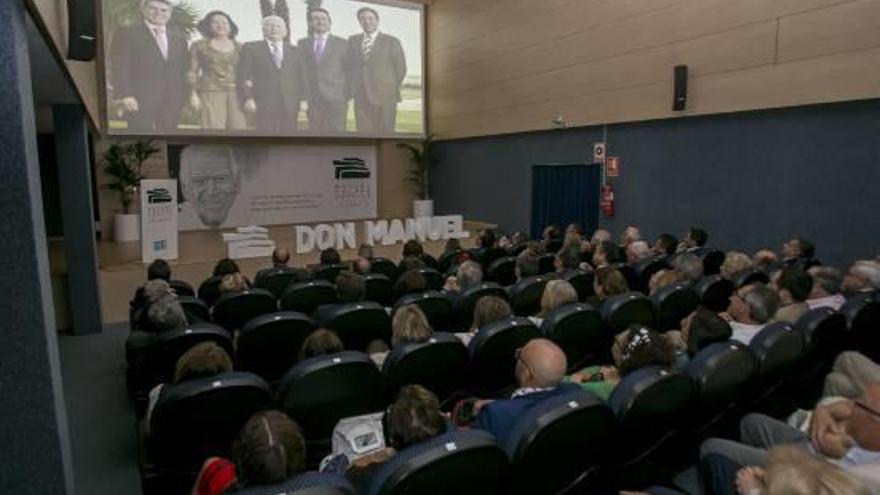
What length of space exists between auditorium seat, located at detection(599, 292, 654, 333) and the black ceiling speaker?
4081 mm

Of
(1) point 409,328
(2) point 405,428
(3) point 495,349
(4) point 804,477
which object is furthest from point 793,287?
(2) point 405,428

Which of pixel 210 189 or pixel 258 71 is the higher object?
pixel 258 71

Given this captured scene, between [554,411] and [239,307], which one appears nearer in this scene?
[554,411]

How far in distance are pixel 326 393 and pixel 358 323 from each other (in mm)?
1033

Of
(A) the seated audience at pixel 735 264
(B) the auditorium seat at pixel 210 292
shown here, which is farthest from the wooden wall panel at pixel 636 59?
(B) the auditorium seat at pixel 210 292

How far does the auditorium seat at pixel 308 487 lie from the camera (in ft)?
4.67

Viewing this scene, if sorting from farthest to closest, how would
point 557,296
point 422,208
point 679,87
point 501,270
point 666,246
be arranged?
point 422,208
point 679,87
point 666,246
point 501,270
point 557,296

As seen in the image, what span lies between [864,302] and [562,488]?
2529 millimetres

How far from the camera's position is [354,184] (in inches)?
456

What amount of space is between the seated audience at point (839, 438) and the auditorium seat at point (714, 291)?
1.99 m

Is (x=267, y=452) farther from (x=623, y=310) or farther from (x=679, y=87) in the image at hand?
(x=679, y=87)

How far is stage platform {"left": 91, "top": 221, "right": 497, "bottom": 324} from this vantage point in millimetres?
6746

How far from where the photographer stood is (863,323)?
3.28 meters

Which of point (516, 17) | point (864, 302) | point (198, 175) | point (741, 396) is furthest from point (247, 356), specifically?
point (516, 17)
